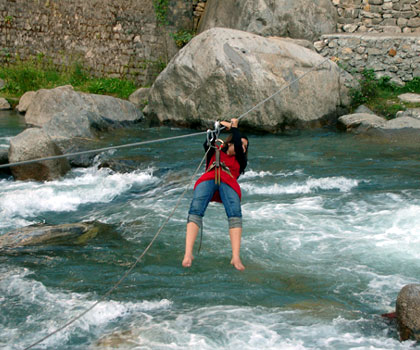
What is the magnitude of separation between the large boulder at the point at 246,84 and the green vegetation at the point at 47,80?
461 centimetres

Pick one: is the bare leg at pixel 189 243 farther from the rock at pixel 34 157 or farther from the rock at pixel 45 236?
the rock at pixel 34 157

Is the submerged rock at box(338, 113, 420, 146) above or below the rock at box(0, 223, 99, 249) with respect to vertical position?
above

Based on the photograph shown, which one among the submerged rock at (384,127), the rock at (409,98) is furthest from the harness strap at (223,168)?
the rock at (409,98)

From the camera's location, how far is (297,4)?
672 inches

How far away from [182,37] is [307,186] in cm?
1077

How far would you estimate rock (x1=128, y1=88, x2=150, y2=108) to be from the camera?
1702 cm

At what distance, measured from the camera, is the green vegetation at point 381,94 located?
14.7 meters

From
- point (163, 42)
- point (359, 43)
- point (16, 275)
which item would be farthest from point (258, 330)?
point (163, 42)

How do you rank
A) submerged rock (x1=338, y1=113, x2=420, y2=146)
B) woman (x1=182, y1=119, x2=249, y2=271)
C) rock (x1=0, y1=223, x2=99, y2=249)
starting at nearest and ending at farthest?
woman (x1=182, y1=119, x2=249, y2=271)
rock (x1=0, y1=223, x2=99, y2=249)
submerged rock (x1=338, y1=113, x2=420, y2=146)

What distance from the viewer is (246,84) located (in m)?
13.6

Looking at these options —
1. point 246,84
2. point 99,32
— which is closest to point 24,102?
point 99,32

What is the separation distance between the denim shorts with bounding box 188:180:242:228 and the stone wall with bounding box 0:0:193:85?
13982mm

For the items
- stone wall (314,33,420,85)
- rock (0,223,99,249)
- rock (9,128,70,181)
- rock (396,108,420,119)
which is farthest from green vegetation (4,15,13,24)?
rock (0,223,99,249)

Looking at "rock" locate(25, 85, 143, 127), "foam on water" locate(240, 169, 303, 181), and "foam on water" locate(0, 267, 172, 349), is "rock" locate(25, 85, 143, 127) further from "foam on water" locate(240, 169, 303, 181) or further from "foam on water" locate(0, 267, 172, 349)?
"foam on water" locate(0, 267, 172, 349)
